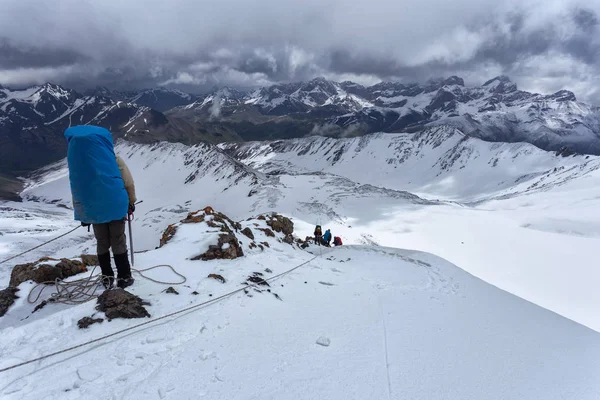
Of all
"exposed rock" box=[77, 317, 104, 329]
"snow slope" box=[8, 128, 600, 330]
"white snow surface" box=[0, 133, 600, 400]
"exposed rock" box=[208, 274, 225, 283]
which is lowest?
"snow slope" box=[8, 128, 600, 330]

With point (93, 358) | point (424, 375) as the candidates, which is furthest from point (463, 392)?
point (93, 358)

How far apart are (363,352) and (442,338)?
1.92 m

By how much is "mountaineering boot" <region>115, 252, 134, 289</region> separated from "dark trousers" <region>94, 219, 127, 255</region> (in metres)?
0.17

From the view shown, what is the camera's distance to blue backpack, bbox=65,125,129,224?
17.7 feet

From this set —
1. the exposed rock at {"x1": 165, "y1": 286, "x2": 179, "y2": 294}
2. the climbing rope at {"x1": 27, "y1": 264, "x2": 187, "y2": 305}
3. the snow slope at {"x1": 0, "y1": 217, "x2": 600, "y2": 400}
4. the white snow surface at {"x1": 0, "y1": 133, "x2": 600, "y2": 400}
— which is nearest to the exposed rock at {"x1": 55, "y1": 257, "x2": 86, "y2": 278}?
the climbing rope at {"x1": 27, "y1": 264, "x2": 187, "y2": 305}

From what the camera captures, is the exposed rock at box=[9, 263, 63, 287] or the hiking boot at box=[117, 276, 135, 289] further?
the exposed rock at box=[9, 263, 63, 287]

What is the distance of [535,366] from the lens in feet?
17.4

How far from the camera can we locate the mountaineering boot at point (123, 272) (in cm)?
644

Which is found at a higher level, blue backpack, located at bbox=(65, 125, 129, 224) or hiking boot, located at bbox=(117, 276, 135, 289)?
blue backpack, located at bbox=(65, 125, 129, 224)

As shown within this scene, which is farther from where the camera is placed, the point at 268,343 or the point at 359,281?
the point at 359,281

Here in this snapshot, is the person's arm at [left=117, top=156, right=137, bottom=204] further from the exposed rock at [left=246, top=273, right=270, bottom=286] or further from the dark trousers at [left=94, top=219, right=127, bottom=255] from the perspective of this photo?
the exposed rock at [left=246, top=273, right=270, bottom=286]

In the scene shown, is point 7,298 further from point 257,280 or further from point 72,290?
point 257,280

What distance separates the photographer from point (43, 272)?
22.5 feet

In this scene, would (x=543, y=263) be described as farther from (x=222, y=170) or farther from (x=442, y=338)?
(x=222, y=170)
